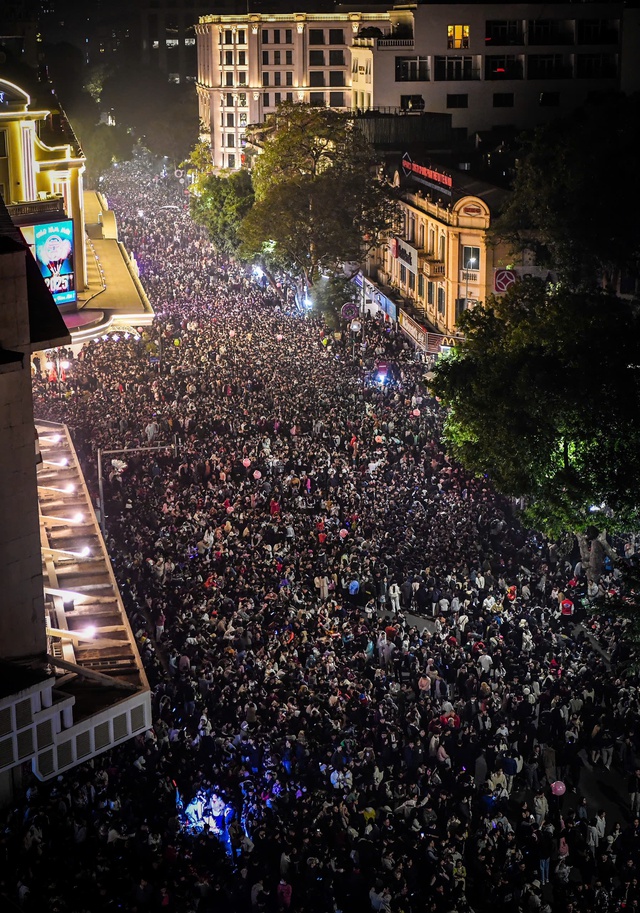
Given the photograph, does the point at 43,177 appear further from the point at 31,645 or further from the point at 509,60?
the point at 509,60

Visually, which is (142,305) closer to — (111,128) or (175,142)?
(111,128)

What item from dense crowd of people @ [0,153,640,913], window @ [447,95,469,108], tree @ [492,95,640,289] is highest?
window @ [447,95,469,108]

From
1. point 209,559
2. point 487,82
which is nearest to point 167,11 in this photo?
point 487,82

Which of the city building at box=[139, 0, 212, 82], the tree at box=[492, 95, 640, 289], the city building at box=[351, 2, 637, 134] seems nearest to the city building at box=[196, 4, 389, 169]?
the city building at box=[351, 2, 637, 134]

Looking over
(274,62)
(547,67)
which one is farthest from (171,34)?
(547,67)

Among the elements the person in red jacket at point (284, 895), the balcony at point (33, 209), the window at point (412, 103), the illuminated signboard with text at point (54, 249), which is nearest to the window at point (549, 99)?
the window at point (412, 103)

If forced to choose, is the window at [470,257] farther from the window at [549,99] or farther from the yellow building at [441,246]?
the window at [549,99]

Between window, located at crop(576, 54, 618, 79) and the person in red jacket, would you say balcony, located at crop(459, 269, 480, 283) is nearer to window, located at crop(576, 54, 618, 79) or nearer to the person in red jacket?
window, located at crop(576, 54, 618, 79)
